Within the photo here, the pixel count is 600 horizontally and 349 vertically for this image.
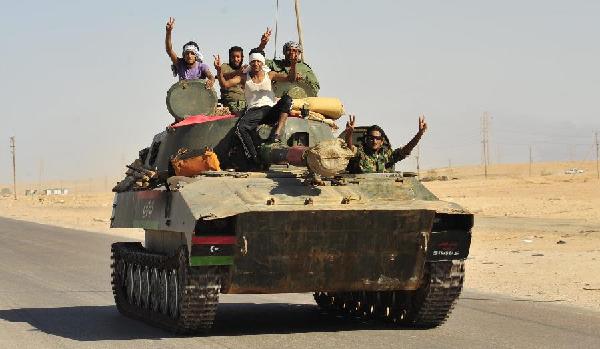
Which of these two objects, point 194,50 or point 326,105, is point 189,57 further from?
point 326,105

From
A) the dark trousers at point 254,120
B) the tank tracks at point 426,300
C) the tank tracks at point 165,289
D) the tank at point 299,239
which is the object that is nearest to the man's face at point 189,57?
the dark trousers at point 254,120

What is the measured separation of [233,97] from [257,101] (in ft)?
5.51

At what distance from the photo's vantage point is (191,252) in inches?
448

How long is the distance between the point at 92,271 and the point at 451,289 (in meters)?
12.3

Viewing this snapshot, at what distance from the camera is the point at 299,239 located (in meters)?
11.8

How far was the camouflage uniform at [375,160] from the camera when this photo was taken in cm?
1312

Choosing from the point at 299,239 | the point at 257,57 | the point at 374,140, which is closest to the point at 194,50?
the point at 257,57

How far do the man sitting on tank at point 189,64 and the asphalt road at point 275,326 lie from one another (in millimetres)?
3029

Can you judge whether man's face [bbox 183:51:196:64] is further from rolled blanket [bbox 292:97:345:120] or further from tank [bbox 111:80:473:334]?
tank [bbox 111:80:473:334]

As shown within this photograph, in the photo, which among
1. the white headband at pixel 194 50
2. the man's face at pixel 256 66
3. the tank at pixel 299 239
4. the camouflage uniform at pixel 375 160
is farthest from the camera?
the white headband at pixel 194 50

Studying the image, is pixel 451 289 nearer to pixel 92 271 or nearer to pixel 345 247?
pixel 345 247

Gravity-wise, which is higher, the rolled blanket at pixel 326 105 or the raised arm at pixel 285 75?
the raised arm at pixel 285 75

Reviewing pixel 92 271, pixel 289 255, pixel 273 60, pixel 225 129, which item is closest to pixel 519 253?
pixel 92 271

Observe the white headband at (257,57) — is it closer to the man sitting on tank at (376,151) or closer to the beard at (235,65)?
the beard at (235,65)
